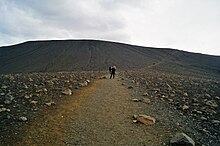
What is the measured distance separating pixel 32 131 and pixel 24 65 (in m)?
63.8

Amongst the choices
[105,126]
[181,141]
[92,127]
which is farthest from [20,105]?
[181,141]

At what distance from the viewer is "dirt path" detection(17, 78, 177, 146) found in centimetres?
944

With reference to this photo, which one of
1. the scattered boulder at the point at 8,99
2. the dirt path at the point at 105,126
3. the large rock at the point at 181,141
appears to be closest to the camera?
the large rock at the point at 181,141

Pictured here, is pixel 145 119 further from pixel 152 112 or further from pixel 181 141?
pixel 181 141

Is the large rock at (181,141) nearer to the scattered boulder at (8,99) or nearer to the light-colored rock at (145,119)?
the light-colored rock at (145,119)

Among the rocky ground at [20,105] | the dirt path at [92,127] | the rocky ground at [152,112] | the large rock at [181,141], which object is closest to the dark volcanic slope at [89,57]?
the rocky ground at [152,112]

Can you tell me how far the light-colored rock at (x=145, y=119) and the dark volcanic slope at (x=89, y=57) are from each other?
163 feet

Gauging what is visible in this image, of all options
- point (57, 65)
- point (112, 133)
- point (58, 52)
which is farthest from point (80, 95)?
point (58, 52)

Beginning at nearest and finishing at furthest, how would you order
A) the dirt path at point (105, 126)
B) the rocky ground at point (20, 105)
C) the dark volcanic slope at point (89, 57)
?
1. the dirt path at point (105, 126)
2. the rocky ground at point (20, 105)
3. the dark volcanic slope at point (89, 57)

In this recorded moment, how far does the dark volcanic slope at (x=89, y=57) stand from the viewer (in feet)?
225

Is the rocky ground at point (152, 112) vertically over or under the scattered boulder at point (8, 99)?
under

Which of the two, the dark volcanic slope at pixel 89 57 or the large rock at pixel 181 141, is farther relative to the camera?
the dark volcanic slope at pixel 89 57

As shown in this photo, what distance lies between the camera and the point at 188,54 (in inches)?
3920

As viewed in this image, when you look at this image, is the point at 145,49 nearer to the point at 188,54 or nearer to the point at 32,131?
the point at 188,54
